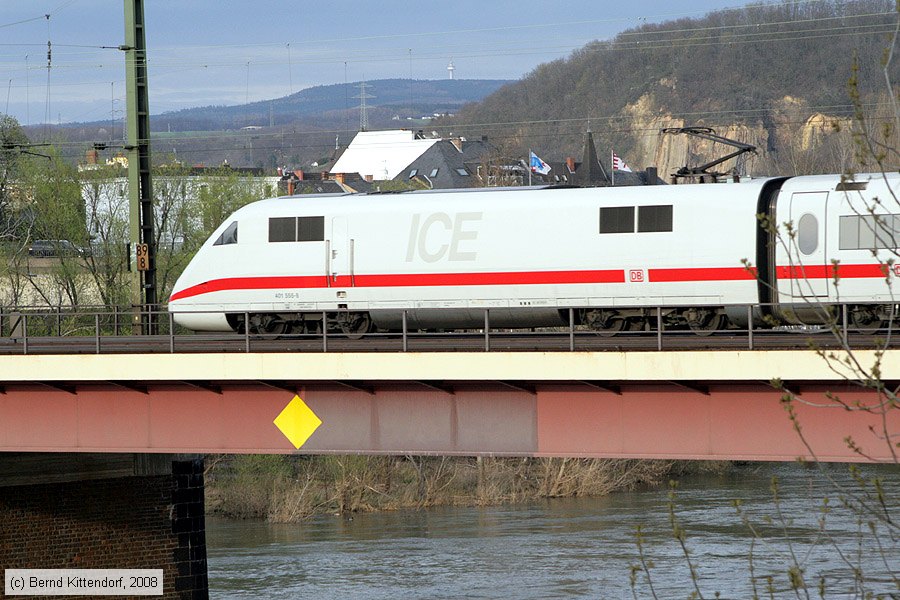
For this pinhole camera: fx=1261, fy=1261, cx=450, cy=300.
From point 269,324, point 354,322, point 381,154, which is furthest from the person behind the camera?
point 381,154

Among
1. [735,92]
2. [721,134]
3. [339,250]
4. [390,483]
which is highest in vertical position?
[735,92]

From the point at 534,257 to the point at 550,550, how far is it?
43.7 feet

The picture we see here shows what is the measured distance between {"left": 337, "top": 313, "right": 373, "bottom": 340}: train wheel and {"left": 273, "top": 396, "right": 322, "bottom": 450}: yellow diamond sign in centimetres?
482

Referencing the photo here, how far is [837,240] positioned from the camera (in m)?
22.2

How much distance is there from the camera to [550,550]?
114 ft

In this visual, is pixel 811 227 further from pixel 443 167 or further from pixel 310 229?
pixel 443 167

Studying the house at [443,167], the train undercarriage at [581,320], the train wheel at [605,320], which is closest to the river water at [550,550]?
the train undercarriage at [581,320]

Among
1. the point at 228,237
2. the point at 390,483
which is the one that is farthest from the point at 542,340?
the point at 390,483

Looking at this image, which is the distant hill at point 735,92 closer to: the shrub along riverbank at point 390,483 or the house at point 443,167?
the house at point 443,167

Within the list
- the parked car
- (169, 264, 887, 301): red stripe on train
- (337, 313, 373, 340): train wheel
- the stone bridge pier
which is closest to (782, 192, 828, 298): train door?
(169, 264, 887, 301): red stripe on train

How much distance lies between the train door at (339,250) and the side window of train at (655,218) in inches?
232

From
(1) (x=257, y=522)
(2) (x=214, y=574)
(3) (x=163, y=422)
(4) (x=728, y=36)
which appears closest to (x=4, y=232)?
(1) (x=257, y=522)

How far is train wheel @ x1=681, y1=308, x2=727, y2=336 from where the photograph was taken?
74.9 feet

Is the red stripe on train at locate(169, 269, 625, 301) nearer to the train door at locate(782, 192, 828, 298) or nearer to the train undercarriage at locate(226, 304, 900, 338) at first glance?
the train undercarriage at locate(226, 304, 900, 338)
